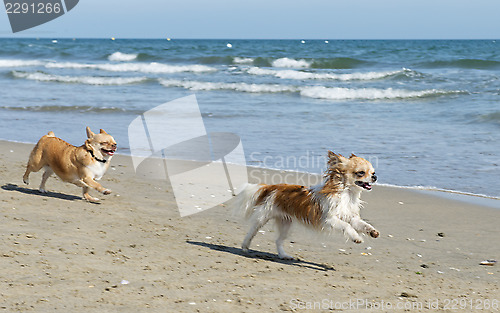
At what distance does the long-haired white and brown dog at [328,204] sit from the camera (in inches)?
197

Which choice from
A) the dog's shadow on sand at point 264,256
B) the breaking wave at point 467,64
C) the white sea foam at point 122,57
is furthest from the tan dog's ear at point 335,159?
the white sea foam at point 122,57

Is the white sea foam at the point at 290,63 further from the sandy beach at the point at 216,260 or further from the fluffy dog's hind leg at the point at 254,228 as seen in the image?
the fluffy dog's hind leg at the point at 254,228

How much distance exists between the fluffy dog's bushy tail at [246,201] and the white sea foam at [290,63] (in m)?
28.4

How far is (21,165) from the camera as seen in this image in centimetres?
848

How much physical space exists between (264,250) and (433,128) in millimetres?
8564

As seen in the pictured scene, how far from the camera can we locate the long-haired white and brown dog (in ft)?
16.4

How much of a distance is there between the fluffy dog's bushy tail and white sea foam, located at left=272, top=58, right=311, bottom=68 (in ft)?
93.1

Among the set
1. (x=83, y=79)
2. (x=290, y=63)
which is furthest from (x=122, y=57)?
(x=83, y=79)

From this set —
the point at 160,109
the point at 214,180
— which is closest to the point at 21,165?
the point at 214,180

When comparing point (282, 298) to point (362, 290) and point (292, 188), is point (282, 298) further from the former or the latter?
point (292, 188)

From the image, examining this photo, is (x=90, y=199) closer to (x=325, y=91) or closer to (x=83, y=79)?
(x=325, y=91)

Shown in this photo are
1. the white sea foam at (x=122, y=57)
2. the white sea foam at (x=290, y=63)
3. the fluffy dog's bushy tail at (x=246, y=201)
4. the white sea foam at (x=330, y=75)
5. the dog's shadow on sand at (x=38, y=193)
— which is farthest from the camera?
the white sea foam at (x=122, y=57)

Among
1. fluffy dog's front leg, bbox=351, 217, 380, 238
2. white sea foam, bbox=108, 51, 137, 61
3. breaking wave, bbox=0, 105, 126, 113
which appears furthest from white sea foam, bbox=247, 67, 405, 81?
fluffy dog's front leg, bbox=351, 217, 380, 238

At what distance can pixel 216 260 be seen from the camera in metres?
4.89
